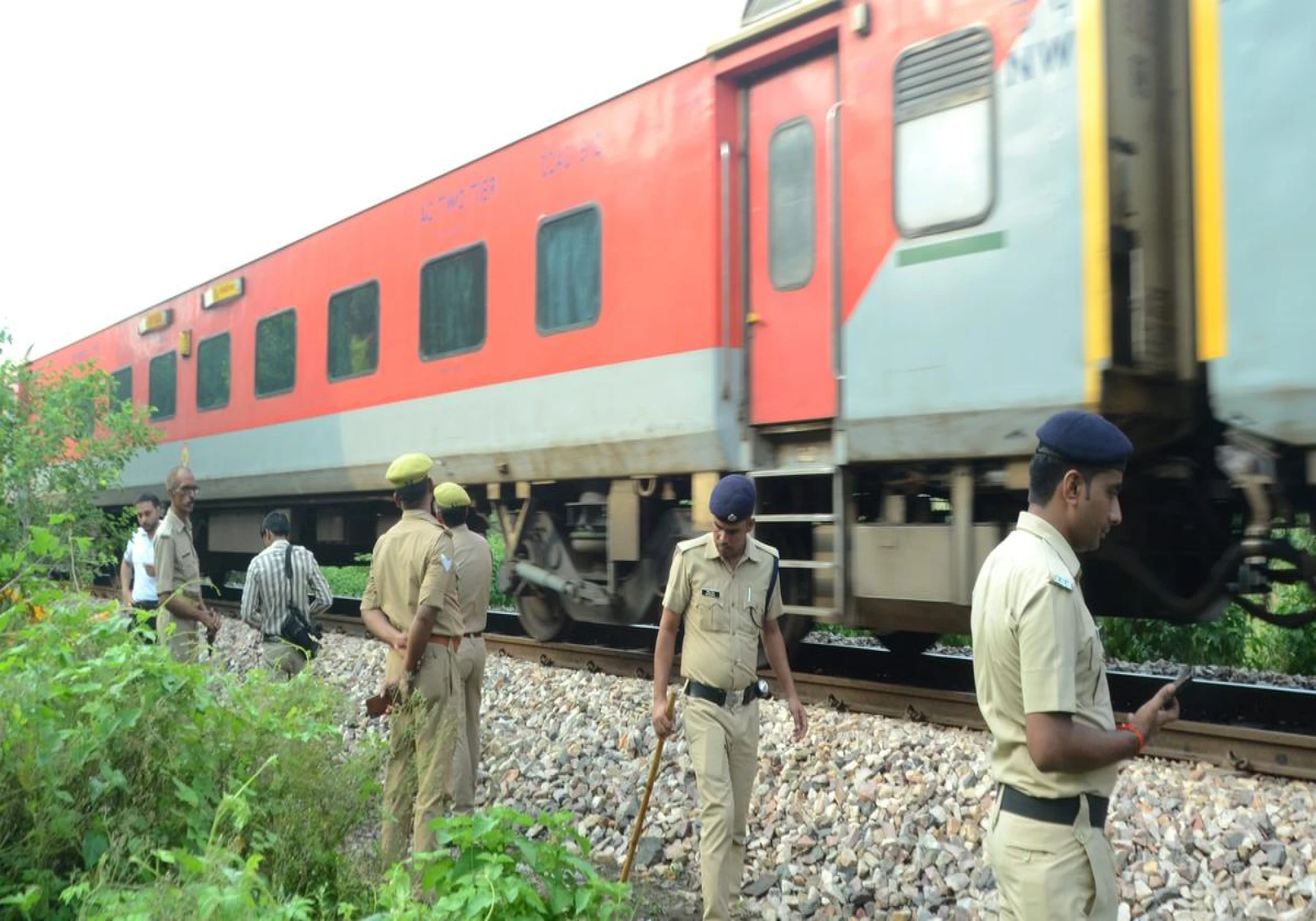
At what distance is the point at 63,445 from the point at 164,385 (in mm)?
3831

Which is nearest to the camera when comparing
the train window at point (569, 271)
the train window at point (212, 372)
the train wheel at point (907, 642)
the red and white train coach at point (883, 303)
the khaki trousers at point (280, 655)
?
the red and white train coach at point (883, 303)

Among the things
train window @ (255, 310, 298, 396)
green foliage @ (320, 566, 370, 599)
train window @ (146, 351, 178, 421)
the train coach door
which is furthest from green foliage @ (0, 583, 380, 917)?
green foliage @ (320, 566, 370, 599)

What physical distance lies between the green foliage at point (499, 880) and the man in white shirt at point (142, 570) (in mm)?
4106

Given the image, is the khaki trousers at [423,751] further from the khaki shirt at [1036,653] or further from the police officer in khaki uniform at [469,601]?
the khaki shirt at [1036,653]

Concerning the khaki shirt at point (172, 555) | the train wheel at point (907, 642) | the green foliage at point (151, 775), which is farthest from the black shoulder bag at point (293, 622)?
the train wheel at point (907, 642)

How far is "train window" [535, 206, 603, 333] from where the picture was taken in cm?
767

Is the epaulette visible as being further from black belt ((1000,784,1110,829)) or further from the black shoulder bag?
the black shoulder bag

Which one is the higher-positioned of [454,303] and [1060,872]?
[454,303]

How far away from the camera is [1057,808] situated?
2.27 meters

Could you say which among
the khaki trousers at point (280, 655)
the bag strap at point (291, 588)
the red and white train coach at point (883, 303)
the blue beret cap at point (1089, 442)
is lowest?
the khaki trousers at point (280, 655)

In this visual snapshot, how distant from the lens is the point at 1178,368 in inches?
209

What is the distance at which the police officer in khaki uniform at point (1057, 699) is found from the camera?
2209 mm

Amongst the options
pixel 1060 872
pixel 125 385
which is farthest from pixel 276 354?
pixel 1060 872

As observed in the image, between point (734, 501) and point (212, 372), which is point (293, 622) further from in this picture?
point (212, 372)
